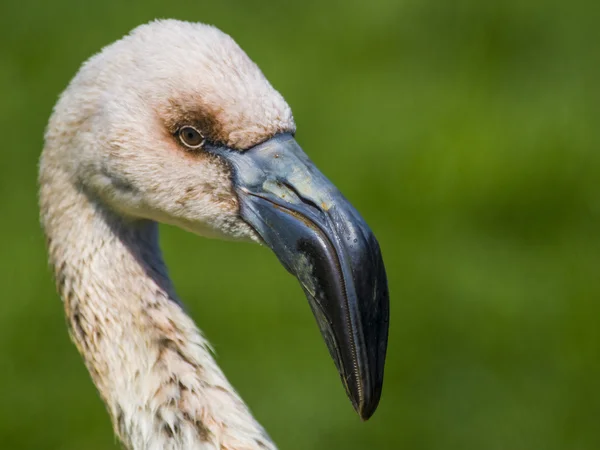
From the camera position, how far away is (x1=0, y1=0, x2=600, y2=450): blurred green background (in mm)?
6203

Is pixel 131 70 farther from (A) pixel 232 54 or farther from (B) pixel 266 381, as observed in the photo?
(B) pixel 266 381

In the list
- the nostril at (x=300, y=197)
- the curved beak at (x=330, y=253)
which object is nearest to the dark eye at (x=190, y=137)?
the curved beak at (x=330, y=253)

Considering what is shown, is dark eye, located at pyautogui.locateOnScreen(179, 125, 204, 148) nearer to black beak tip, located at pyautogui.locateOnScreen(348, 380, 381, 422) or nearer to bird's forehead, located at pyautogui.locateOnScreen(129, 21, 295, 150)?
bird's forehead, located at pyautogui.locateOnScreen(129, 21, 295, 150)

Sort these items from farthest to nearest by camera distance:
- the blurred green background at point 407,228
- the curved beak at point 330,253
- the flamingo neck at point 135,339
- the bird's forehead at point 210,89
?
the blurred green background at point 407,228
the flamingo neck at point 135,339
the bird's forehead at point 210,89
the curved beak at point 330,253

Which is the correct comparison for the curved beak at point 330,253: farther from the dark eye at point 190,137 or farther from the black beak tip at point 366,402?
the dark eye at point 190,137

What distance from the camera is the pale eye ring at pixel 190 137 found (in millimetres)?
3434

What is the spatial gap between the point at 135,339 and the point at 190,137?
77 centimetres

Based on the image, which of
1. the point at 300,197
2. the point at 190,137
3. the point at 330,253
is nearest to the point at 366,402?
the point at 330,253

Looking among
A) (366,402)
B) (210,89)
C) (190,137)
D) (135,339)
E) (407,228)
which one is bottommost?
(407,228)

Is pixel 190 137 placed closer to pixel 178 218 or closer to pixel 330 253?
pixel 178 218

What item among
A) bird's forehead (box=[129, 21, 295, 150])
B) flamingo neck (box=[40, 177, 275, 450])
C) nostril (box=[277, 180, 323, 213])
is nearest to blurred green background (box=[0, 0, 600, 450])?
flamingo neck (box=[40, 177, 275, 450])

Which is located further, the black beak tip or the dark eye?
the dark eye

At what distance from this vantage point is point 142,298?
3.71 metres

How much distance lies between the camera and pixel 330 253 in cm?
324
